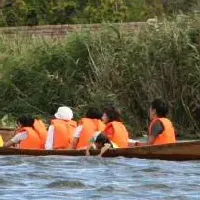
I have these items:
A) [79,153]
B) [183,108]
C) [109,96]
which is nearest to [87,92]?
[109,96]

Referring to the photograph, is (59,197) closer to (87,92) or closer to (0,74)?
(87,92)

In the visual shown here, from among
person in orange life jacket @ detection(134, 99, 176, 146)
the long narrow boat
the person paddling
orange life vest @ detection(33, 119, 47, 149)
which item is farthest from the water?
orange life vest @ detection(33, 119, 47, 149)

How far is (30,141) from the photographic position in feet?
61.8

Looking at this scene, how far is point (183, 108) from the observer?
75.2ft

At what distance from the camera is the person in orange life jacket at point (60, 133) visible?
18609 mm

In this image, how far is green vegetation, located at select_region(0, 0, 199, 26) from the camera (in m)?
33.3

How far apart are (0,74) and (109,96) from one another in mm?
3586

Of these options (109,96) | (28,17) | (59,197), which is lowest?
(59,197)

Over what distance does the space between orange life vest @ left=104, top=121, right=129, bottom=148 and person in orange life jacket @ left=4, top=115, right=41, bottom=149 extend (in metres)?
1.40

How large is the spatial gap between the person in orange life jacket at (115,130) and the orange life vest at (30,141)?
1.36 metres

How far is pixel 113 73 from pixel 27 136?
17.0ft

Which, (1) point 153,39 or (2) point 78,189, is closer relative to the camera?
(2) point 78,189

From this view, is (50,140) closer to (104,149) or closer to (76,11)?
(104,149)

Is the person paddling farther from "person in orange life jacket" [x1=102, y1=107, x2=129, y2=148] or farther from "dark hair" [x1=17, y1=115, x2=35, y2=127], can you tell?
"dark hair" [x1=17, y1=115, x2=35, y2=127]
